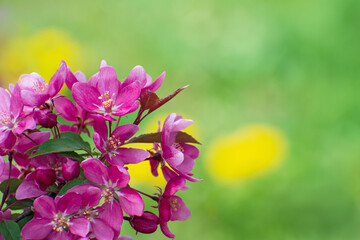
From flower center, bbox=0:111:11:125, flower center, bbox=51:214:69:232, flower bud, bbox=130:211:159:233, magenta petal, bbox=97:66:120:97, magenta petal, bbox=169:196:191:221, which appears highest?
magenta petal, bbox=97:66:120:97

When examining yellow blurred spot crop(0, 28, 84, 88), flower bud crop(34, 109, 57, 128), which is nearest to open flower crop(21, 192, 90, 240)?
flower bud crop(34, 109, 57, 128)

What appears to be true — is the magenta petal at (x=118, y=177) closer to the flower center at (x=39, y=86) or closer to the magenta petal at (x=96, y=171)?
the magenta petal at (x=96, y=171)

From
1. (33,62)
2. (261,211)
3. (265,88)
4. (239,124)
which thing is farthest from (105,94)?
(33,62)

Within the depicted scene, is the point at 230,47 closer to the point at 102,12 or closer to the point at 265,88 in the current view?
the point at 265,88

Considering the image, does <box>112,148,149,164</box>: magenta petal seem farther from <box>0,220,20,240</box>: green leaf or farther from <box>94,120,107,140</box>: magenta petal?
<box>0,220,20,240</box>: green leaf

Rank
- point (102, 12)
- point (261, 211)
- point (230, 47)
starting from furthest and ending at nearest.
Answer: point (102, 12), point (230, 47), point (261, 211)

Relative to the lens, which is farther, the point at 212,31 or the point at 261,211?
the point at 212,31

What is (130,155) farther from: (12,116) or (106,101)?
(12,116)
